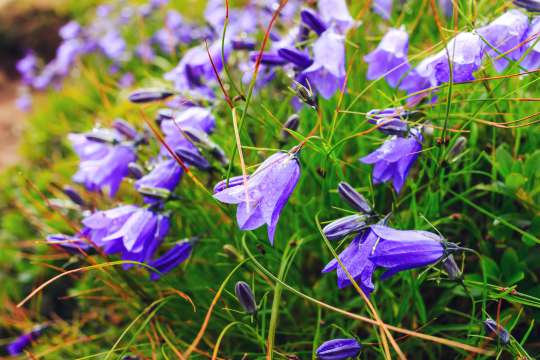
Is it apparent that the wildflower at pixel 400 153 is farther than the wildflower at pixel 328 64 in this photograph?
No

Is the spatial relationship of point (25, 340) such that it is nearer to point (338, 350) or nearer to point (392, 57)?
point (338, 350)

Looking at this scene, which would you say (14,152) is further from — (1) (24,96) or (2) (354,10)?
(2) (354,10)

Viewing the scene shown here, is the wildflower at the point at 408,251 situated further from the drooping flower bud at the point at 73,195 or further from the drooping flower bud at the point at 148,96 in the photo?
the drooping flower bud at the point at 73,195

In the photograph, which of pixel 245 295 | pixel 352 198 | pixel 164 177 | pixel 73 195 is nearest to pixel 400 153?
pixel 352 198

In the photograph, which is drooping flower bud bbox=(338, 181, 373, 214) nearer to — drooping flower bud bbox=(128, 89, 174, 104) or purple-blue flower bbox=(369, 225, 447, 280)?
purple-blue flower bbox=(369, 225, 447, 280)

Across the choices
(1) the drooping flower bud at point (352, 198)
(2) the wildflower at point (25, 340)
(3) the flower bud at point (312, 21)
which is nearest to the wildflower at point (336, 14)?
(3) the flower bud at point (312, 21)

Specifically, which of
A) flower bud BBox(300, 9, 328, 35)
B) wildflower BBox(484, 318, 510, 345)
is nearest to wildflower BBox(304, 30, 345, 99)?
flower bud BBox(300, 9, 328, 35)
